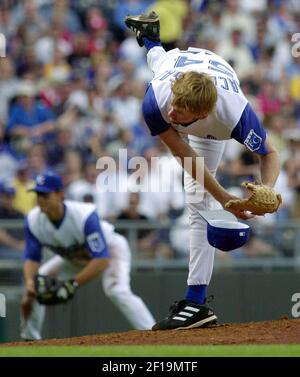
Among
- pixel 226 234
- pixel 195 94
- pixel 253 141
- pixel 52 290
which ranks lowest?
pixel 52 290

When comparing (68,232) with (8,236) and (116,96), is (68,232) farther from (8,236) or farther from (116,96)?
(116,96)

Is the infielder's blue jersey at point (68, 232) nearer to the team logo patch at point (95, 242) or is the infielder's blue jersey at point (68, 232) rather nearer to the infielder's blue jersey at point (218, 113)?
the team logo patch at point (95, 242)

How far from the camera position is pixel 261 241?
1240cm

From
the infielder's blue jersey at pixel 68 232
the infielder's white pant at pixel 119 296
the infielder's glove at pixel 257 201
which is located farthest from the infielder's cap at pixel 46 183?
the infielder's glove at pixel 257 201

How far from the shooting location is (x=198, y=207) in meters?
7.91

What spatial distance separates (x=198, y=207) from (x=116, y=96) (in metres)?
7.30

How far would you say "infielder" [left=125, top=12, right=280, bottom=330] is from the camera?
704 centimetres

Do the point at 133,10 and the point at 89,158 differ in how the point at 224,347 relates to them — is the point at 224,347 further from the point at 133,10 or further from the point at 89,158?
the point at 133,10

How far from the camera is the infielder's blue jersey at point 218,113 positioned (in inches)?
285

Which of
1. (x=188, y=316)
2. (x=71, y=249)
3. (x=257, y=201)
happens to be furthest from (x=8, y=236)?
(x=257, y=201)

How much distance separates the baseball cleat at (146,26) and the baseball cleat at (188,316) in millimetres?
2069

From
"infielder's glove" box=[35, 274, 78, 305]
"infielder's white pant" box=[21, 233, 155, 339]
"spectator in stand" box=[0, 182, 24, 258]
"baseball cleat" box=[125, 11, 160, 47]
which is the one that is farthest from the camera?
"spectator in stand" box=[0, 182, 24, 258]

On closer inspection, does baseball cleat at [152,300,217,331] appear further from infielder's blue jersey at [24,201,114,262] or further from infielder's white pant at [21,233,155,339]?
infielder's blue jersey at [24,201,114,262]

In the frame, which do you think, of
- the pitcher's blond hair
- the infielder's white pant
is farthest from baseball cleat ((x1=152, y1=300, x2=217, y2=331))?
the infielder's white pant
